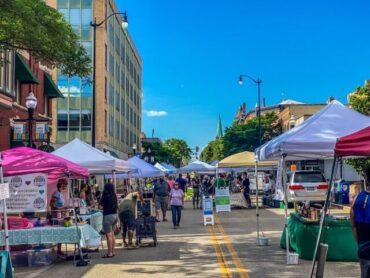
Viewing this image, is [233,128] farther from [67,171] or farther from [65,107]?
[67,171]

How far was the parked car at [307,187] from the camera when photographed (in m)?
24.2

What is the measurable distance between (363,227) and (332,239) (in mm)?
5475

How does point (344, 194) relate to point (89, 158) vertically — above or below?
below

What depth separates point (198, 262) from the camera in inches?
458

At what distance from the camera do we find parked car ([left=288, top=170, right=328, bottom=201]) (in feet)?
79.4

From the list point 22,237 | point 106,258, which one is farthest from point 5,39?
point 106,258

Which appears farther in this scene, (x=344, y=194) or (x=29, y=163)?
(x=344, y=194)

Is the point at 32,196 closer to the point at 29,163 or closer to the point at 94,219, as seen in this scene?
the point at 29,163

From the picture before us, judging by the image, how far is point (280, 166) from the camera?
40.0ft

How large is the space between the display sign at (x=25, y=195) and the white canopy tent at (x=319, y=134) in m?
5.30

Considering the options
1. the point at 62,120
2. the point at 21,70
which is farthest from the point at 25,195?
the point at 62,120

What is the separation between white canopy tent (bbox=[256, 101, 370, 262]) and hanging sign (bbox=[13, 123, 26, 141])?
16590 millimetres

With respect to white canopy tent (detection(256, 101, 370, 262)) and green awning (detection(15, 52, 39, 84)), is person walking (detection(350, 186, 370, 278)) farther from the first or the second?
green awning (detection(15, 52, 39, 84))

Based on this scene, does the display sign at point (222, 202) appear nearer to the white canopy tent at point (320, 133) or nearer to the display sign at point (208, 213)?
the display sign at point (208, 213)
